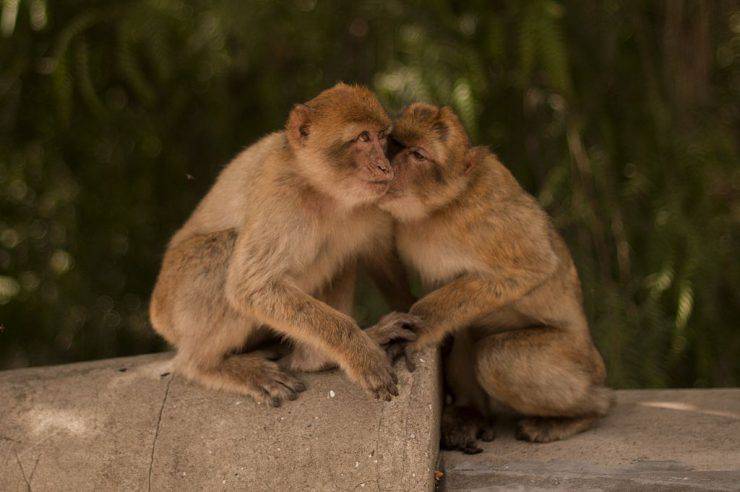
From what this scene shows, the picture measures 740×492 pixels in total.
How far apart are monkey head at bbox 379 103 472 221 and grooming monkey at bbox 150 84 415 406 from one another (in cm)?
13

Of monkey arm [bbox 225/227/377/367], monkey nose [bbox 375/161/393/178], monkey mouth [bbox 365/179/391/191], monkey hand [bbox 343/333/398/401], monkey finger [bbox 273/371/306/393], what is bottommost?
monkey finger [bbox 273/371/306/393]

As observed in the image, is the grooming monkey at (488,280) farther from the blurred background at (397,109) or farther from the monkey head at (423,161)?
the blurred background at (397,109)

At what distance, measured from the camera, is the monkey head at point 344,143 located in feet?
13.2

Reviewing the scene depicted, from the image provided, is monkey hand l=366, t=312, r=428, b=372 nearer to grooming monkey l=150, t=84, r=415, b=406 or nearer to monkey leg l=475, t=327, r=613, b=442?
grooming monkey l=150, t=84, r=415, b=406

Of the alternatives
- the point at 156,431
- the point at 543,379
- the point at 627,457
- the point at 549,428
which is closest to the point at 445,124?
the point at 543,379

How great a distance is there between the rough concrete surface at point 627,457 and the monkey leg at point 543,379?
0.10 m

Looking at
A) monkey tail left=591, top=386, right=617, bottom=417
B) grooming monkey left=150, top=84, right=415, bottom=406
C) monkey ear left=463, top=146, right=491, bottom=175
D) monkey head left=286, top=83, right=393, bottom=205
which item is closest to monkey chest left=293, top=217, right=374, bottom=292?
grooming monkey left=150, top=84, right=415, bottom=406

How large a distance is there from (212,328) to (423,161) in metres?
1.25

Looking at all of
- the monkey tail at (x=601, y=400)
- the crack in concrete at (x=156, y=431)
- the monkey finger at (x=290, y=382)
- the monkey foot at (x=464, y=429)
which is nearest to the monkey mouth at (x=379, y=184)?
the monkey finger at (x=290, y=382)

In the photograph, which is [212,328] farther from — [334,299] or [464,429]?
[464,429]

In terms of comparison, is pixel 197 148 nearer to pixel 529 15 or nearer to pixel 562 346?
pixel 529 15

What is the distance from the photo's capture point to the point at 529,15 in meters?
5.64

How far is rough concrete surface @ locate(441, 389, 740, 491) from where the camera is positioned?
3996 millimetres

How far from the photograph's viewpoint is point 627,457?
13.9ft
